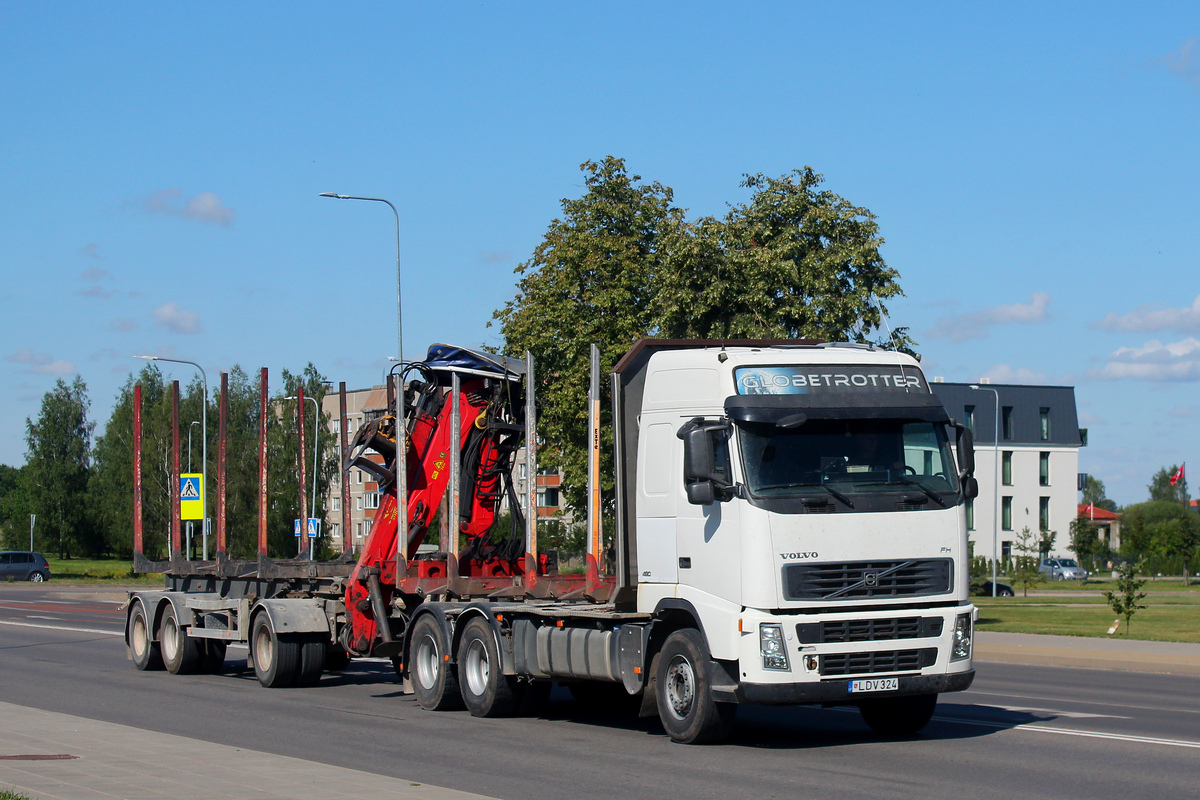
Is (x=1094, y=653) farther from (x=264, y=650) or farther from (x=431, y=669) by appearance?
(x=264, y=650)

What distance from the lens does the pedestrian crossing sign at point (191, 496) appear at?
104 ft

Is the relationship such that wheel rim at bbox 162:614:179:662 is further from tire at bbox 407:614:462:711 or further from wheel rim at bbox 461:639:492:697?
wheel rim at bbox 461:639:492:697

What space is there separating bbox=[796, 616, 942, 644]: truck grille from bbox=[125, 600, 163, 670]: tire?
13.1 m

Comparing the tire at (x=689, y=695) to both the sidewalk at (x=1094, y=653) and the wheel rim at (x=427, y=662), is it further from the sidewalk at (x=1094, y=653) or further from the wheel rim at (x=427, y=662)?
the sidewalk at (x=1094, y=653)

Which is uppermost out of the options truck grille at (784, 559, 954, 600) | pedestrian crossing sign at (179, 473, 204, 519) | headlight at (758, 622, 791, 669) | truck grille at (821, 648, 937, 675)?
pedestrian crossing sign at (179, 473, 204, 519)

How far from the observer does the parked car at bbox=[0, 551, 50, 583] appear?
68562mm

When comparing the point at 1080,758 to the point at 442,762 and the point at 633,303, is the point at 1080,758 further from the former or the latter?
the point at 633,303

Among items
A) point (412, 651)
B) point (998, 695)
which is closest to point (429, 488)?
point (412, 651)

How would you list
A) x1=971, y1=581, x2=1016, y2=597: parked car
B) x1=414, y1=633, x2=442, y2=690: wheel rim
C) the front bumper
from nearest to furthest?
1. the front bumper
2. x1=414, y1=633, x2=442, y2=690: wheel rim
3. x1=971, y1=581, x2=1016, y2=597: parked car

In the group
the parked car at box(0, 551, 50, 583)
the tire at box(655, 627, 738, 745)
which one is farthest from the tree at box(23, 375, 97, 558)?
the tire at box(655, 627, 738, 745)

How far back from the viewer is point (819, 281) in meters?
25.7

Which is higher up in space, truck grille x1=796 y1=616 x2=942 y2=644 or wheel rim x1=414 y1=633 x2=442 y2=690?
truck grille x1=796 y1=616 x2=942 y2=644

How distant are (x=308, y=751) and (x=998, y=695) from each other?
890 cm

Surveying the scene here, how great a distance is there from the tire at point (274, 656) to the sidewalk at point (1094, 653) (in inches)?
474
